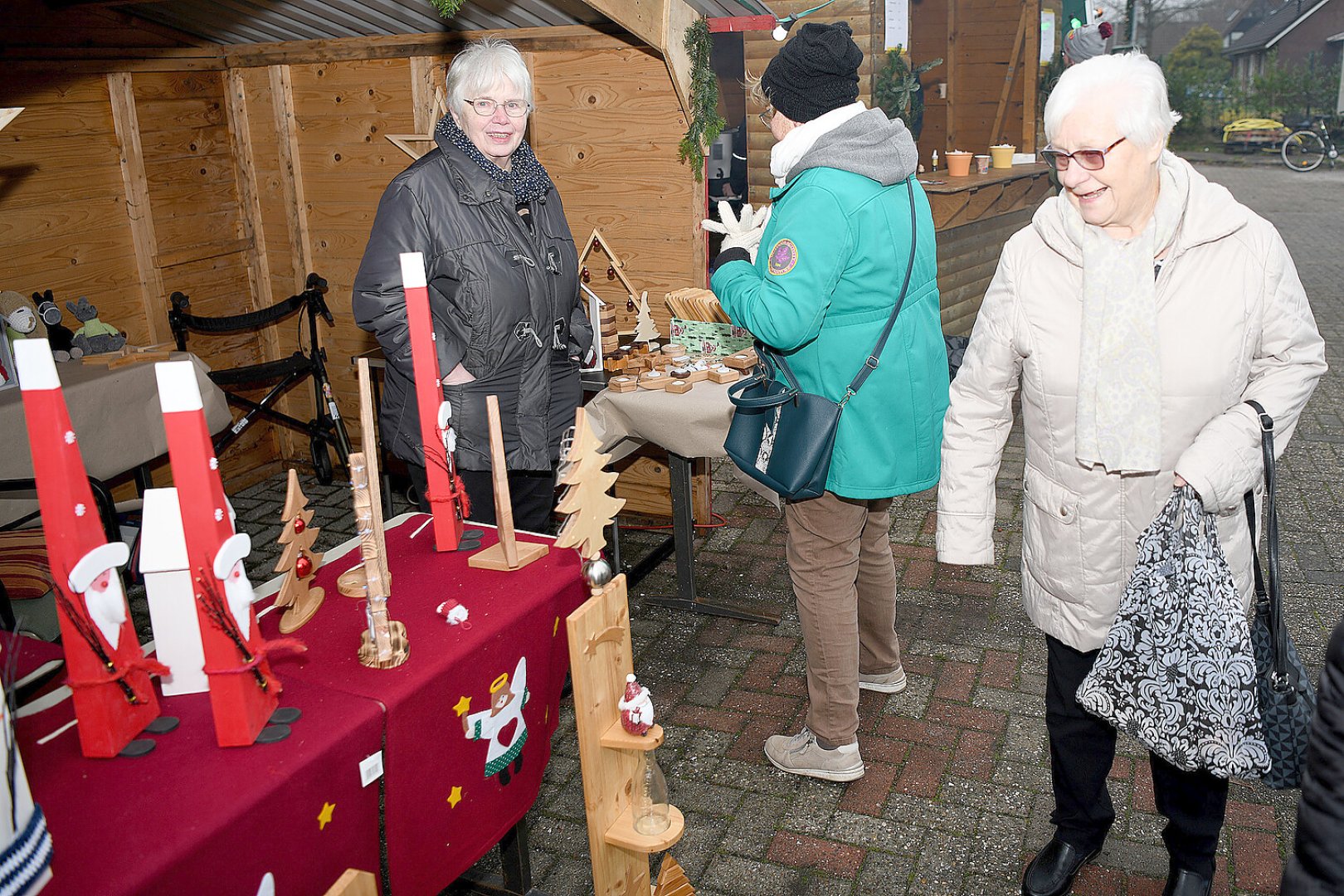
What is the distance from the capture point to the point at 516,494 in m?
3.43

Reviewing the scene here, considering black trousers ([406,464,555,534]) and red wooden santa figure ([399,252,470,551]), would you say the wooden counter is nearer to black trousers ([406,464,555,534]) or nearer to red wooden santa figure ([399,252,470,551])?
black trousers ([406,464,555,534])

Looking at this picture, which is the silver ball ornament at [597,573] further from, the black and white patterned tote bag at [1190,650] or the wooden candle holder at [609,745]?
the black and white patterned tote bag at [1190,650]

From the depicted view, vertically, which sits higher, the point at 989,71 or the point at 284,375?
the point at 989,71

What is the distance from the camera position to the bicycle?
23.4 meters

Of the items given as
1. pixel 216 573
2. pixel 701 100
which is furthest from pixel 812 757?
pixel 701 100

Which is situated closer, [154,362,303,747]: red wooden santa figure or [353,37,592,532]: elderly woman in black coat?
[154,362,303,747]: red wooden santa figure

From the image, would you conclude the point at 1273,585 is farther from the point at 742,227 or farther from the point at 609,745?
the point at 742,227

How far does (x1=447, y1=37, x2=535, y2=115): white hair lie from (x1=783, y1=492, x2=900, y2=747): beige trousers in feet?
4.91

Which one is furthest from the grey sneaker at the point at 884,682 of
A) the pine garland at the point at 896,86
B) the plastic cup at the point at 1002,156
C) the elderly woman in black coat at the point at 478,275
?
the plastic cup at the point at 1002,156

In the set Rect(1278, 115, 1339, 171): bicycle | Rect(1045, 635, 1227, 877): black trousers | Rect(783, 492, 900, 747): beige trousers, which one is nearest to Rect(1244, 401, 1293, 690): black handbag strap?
Rect(1045, 635, 1227, 877): black trousers

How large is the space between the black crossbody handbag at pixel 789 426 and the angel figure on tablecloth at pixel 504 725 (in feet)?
3.07

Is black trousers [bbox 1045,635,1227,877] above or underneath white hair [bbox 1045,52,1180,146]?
underneath

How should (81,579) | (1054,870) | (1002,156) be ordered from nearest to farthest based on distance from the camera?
1. (81,579)
2. (1054,870)
3. (1002,156)

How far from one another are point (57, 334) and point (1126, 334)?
182 inches
